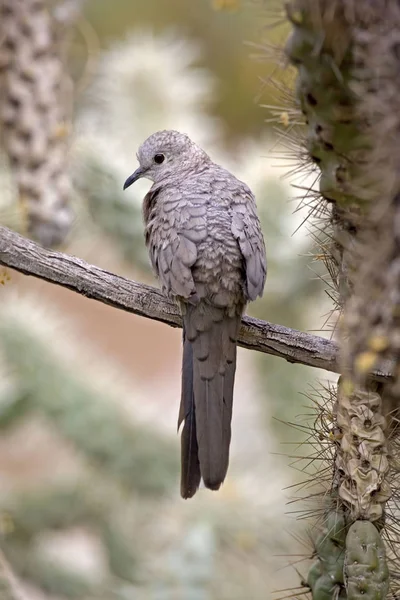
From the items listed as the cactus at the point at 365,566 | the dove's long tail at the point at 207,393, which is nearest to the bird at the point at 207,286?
the dove's long tail at the point at 207,393

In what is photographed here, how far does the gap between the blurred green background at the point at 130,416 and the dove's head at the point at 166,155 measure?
43 centimetres

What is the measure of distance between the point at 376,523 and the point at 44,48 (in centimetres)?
217

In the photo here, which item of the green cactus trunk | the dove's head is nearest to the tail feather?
the green cactus trunk

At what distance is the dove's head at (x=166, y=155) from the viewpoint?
2.59m

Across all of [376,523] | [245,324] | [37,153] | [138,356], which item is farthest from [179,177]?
[138,356]

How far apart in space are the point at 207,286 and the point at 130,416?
4.72 ft

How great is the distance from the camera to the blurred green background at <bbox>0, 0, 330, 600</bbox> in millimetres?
3180

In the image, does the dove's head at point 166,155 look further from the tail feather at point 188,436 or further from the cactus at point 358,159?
the cactus at point 358,159

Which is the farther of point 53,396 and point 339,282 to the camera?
point 53,396

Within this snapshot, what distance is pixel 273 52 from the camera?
141 cm

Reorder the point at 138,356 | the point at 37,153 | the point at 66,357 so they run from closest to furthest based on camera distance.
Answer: the point at 37,153 < the point at 66,357 < the point at 138,356

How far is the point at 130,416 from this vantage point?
11.1 ft

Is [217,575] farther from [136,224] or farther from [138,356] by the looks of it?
[138,356]

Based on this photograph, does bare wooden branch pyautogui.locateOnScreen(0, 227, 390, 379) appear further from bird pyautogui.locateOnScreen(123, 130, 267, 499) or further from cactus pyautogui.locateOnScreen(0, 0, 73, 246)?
cactus pyautogui.locateOnScreen(0, 0, 73, 246)
